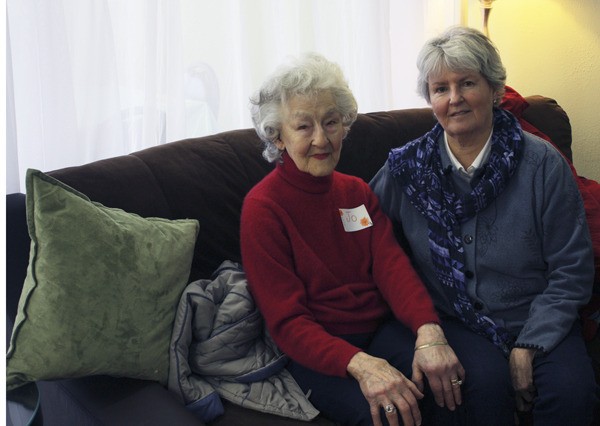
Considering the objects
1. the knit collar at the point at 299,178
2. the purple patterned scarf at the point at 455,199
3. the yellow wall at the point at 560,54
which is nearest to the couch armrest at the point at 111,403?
the knit collar at the point at 299,178

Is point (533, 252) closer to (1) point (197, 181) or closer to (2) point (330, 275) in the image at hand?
(2) point (330, 275)

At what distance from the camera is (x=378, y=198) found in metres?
1.98

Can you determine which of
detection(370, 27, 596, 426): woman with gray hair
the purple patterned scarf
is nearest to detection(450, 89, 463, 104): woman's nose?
detection(370, 27, 596, 426): woman with gray hair

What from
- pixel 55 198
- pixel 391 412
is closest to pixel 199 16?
pixel 55 198

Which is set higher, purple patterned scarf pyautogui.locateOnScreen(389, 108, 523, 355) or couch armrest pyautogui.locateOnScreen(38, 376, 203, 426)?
purple patterned scarf pyautogui.locateOnScreen(389, 108, 523, 355)

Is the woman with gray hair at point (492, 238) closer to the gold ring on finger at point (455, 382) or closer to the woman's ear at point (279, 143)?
the gold ring on finger at point (455, 382)

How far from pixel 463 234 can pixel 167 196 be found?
82 cm

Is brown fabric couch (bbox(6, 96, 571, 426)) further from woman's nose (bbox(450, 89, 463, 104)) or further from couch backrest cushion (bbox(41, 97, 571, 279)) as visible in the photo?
woman's nose (bbox(450, 89, 463, 104))

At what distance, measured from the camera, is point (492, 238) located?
1.75 m

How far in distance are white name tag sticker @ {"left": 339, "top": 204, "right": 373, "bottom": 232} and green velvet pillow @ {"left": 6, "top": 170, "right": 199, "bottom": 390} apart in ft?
1.70

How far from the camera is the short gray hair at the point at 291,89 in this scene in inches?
66.0

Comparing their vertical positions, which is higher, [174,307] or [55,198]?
[55,198]

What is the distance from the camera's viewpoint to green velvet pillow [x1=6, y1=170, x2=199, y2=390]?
1.30 metres

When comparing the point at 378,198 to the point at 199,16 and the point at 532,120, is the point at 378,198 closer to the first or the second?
the point at 199,16
